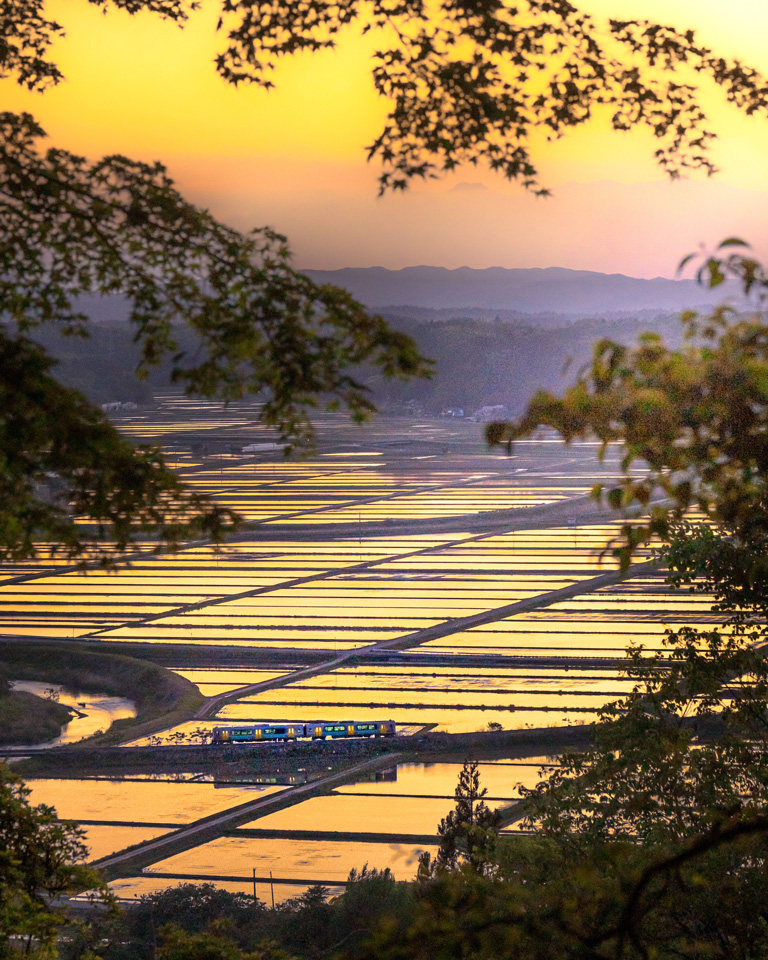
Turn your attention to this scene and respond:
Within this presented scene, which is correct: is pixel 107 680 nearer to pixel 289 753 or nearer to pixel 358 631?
pixel 358 631

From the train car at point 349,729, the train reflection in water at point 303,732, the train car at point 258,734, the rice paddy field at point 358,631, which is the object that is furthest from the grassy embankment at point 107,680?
the train car at point 349,729

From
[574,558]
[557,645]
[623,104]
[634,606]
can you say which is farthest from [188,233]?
[574,558]

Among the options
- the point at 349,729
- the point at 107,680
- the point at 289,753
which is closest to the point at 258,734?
the point at 289,753

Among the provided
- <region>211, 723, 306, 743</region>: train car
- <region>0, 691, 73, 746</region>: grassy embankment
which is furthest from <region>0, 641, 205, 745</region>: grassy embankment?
<region>211, 723, 306, 743</region>: train car

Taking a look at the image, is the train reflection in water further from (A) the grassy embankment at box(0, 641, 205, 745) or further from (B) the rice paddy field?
(A) the grassy embankment at box(0, 641, 205, 745)

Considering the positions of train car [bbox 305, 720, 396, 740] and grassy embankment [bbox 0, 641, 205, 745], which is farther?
grassy embankment [bbox 0, 641, 205, 745]

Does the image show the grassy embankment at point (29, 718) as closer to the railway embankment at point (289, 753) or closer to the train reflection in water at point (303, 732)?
the railway embankment at point (289, 753)
